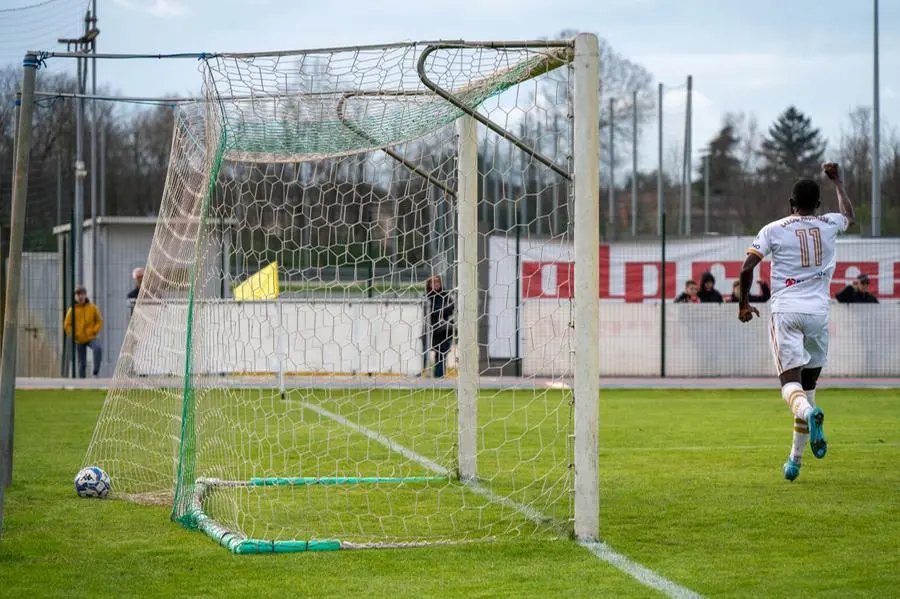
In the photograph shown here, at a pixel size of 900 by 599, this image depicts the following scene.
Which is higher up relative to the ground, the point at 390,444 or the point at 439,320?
the point at 439,320

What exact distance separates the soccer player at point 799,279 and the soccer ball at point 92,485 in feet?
15.0

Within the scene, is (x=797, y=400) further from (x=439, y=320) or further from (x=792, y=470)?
(x=439, y=320)

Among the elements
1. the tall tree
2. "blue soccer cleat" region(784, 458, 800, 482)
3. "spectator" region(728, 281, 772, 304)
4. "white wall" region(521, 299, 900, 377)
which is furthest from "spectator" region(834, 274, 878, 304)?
the tall tree

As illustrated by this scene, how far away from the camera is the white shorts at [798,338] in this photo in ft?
27.0

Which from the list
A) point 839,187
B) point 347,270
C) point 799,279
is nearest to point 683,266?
point 347,270

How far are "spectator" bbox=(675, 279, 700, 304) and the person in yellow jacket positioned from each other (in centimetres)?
1051

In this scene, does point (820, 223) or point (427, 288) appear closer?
point (820, 223)

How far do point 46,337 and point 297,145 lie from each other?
15.6 m

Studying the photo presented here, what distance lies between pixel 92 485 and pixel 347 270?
4329 mm

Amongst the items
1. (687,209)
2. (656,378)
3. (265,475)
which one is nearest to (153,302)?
(265,475)

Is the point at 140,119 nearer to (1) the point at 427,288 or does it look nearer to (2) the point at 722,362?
(2) the point at 722,362

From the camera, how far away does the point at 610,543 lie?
617 centimetres

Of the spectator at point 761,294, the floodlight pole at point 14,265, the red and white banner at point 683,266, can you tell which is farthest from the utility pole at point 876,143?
the floodlight pole at point 14,265

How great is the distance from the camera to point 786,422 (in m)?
13.5
